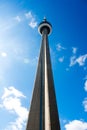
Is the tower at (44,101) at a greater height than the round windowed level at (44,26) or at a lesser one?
lesser

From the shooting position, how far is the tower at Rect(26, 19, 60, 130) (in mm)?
37594

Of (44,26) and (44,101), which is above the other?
(44,26)

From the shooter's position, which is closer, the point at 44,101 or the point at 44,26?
the point at 44,101

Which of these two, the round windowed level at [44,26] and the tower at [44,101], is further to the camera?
the round windowed level at [44,26]

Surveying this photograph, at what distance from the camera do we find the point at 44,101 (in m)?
44.1

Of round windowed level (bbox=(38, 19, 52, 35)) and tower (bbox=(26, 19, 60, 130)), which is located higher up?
round windowed level (bbox=(38, 19, 52, 35))

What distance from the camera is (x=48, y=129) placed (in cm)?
3338

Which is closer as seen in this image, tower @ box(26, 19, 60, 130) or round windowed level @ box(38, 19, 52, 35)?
tower @ box(26, 19, 60, 130)

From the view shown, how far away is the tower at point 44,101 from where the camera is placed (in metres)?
37.6

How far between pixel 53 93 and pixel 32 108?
16.3 feet

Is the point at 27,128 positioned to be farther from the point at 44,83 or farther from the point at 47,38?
the point at 47,38

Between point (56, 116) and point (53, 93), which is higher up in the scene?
point (53, 93)

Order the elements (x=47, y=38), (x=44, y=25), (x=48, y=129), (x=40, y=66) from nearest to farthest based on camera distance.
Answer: (x=48, y=129) < (x=40, y=66) < (x=47, y=38) < (x=44, y=25)

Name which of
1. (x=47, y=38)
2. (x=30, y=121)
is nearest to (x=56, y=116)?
(x=30, y=121)
